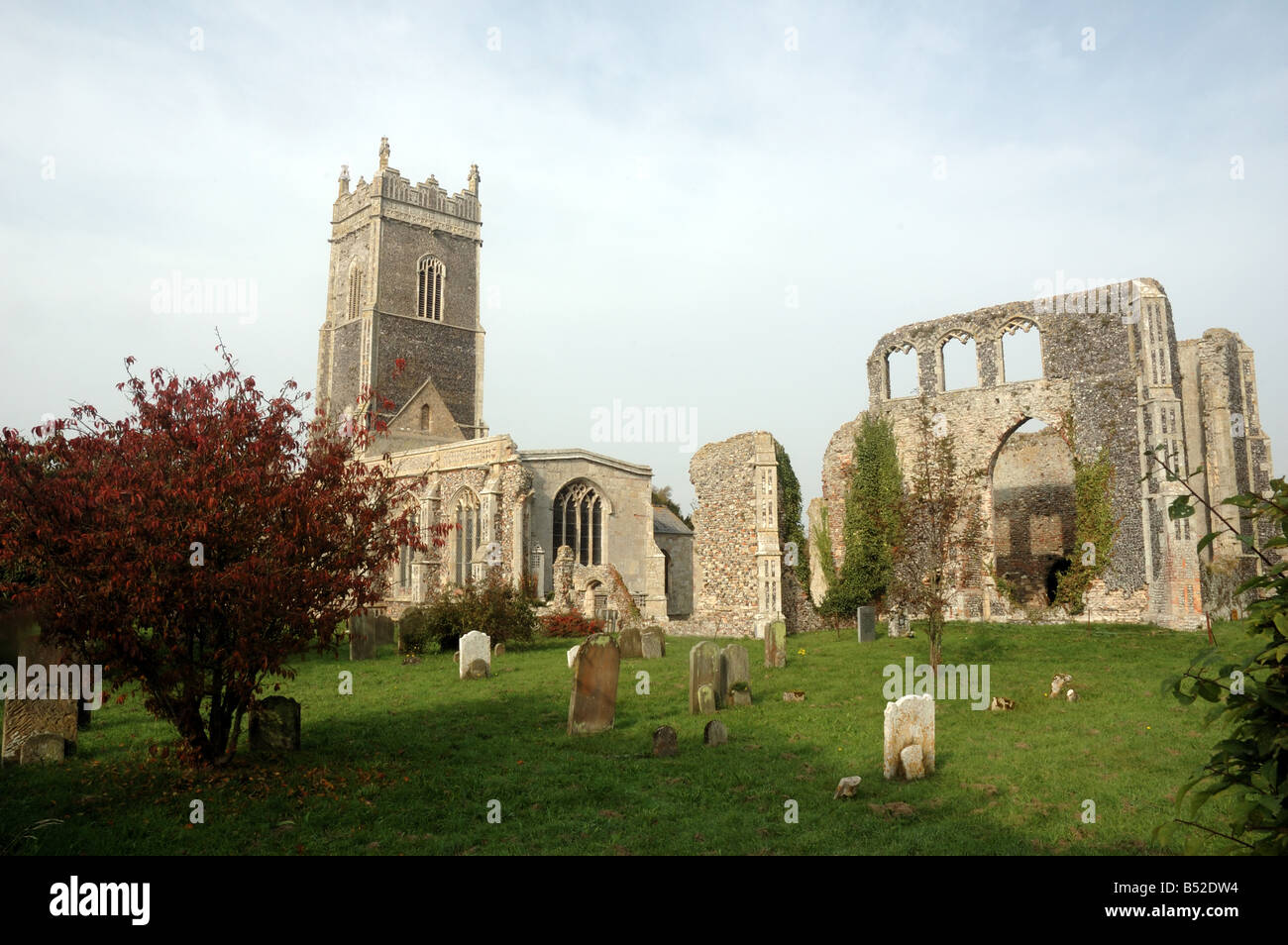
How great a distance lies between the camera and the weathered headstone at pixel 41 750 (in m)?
8.04

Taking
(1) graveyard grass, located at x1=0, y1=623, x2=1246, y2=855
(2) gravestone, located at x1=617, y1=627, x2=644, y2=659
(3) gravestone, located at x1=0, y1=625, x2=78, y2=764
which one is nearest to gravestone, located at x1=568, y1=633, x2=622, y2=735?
(1) graveyard grass, located at x1=0, y1=623, x2=1246, y2=855

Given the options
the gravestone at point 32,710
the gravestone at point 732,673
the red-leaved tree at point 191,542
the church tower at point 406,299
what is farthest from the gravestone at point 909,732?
the church tower at point 406,299

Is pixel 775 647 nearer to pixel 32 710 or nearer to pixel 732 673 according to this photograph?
pixel 732 673

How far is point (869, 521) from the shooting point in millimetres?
24562

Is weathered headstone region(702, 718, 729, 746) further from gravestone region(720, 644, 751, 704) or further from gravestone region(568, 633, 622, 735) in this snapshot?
gravestone region(720, 644, 751, 704)

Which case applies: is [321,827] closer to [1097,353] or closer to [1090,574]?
[1090,574]

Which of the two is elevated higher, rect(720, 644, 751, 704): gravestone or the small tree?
the small tree

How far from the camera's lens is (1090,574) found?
21984mm

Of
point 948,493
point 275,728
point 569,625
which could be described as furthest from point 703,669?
point 948,493

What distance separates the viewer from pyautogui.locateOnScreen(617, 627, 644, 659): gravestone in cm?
1719

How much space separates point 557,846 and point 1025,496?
25.6 meters

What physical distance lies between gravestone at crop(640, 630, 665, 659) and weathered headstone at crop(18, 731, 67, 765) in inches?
432
